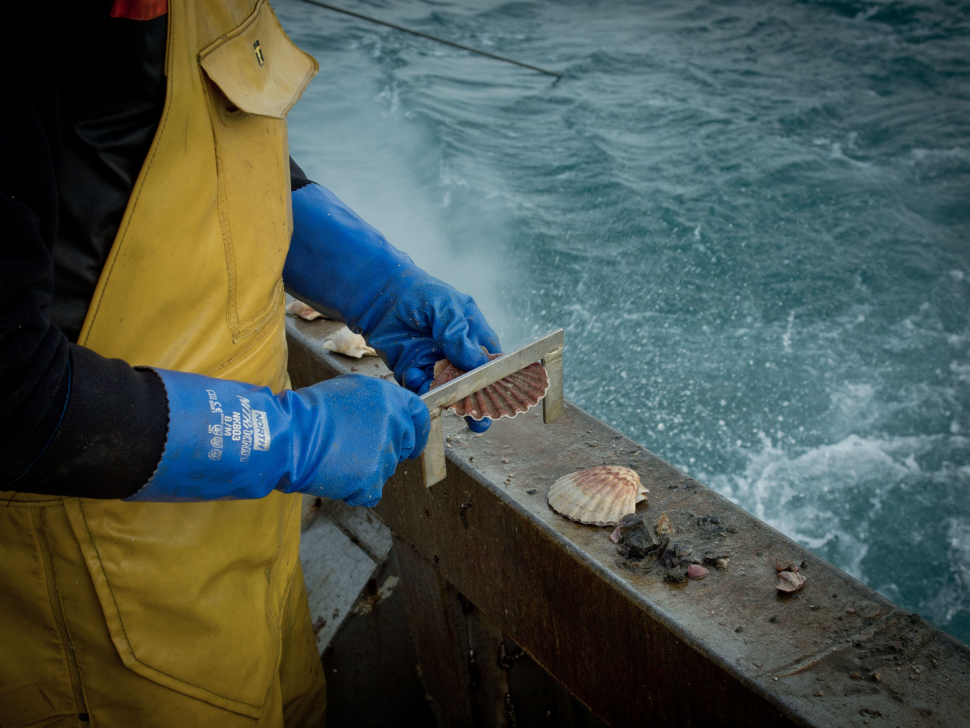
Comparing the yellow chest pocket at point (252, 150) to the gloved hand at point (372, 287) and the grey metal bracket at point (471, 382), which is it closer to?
the gloved hand at point (372, 287)

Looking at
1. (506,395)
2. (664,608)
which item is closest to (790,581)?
(664,608)

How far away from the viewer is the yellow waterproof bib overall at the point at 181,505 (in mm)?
1223

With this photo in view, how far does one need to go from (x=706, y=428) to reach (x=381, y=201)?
12.4ft

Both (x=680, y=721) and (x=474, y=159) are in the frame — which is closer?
(x=680, y=721)

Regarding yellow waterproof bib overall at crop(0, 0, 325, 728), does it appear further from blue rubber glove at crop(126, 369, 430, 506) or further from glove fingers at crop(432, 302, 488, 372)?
glove fingers at crop(432, 302, 488, 372)

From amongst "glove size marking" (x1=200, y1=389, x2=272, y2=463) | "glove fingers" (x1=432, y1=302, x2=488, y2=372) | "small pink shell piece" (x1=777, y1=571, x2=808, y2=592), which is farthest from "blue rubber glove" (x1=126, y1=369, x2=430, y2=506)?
"small pink shell piece" (x1=777, y1=571, x2=808, y2=592)

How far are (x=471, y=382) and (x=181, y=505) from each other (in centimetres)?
66

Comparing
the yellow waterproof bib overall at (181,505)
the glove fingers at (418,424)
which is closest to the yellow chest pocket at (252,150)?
the yellow waterproof bib overall at (181,505)

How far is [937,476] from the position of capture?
3.67 metres

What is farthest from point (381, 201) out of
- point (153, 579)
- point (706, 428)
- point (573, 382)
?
point (153, 579)

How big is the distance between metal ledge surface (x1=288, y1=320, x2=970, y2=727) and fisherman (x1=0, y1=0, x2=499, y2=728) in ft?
1.55

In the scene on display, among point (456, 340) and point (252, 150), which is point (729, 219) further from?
point (252, 150)

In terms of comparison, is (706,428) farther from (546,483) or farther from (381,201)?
(381,201)

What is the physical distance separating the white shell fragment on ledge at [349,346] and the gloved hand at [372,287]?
1.32 feet
